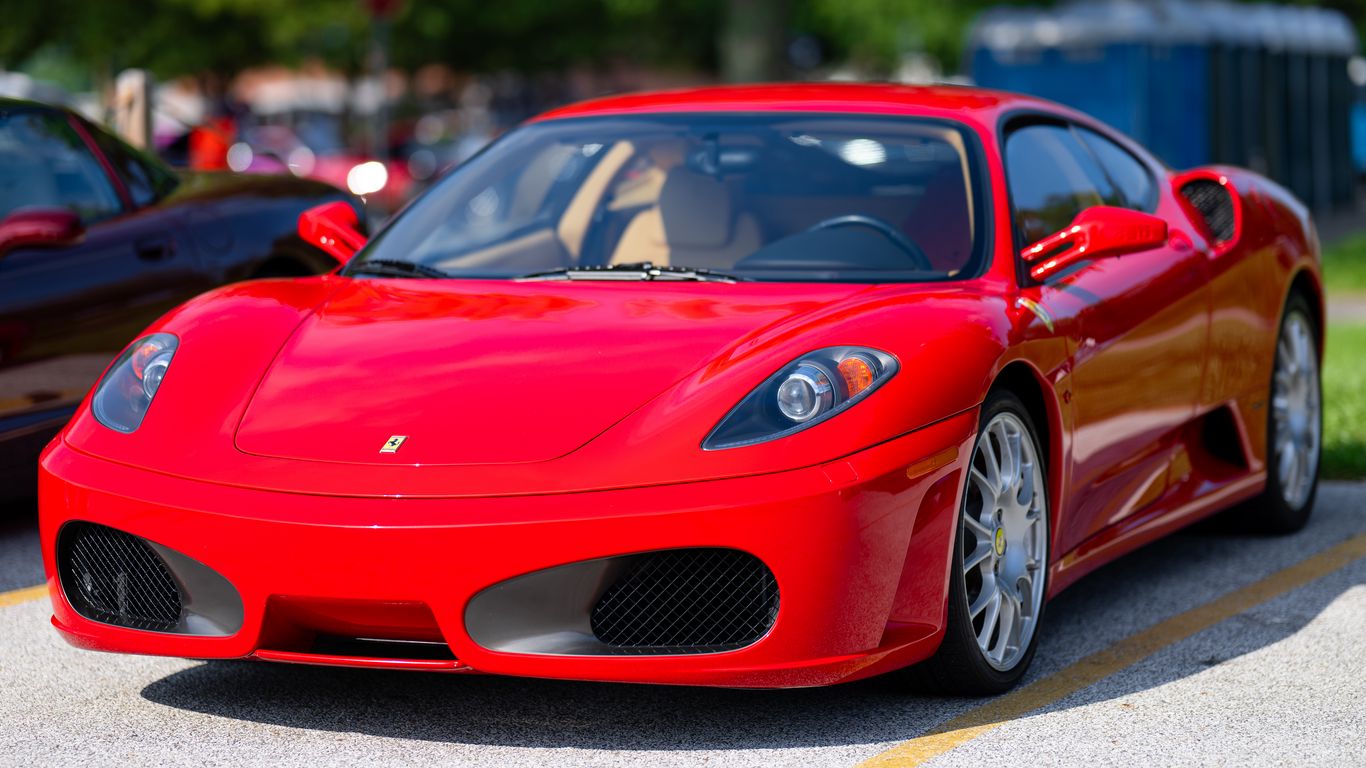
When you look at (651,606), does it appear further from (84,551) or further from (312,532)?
(84,551)

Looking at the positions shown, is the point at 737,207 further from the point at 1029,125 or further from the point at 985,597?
the point at 985,597

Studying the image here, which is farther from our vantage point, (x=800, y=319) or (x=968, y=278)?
(x=968, y=278)

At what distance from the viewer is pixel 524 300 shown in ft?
15.0

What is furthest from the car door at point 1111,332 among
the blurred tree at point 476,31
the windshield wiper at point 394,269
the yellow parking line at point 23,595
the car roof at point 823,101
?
the blurred tree at point 476,31

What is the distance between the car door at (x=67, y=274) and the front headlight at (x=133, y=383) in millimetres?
1760

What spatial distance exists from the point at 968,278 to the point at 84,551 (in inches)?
77.6

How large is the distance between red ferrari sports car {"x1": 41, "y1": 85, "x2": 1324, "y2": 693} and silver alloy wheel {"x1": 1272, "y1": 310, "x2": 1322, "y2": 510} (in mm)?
791

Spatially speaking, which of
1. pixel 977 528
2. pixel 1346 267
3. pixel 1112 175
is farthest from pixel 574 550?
pixel 1346 267

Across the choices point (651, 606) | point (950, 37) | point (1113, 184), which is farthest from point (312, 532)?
point (950, 37)

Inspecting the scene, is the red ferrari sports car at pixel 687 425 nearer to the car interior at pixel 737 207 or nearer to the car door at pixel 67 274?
the car interior at pixel 737 207

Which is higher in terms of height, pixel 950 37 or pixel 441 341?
pixel 441 341

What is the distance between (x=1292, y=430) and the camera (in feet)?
20.9

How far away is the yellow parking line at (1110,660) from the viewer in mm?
3979

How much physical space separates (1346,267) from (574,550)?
1472 cm
